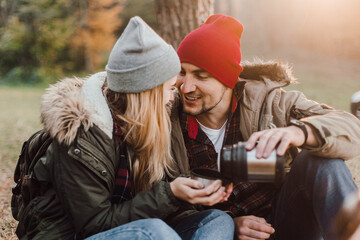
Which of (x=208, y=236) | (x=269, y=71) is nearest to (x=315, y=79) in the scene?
(x=269, y=71)

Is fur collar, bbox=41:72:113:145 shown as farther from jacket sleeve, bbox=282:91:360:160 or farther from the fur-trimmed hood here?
jacket sleeve, bbox=282:91:360:160

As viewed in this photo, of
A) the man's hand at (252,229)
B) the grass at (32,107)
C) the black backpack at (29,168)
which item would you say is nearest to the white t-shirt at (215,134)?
the man's hand at (252,229)

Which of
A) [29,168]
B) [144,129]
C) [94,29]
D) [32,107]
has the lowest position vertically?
[32,107]

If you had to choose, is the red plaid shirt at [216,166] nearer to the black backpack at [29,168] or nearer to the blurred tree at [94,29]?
the black backpack at [29,168]

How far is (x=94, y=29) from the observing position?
19672mm

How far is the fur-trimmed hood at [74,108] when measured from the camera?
1853 mm

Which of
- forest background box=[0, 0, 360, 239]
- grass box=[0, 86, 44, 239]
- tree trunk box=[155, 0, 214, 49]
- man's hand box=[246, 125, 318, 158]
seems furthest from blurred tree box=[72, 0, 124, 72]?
man's hand box=[246, 125, 318, 158]

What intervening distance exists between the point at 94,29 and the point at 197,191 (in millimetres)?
19108

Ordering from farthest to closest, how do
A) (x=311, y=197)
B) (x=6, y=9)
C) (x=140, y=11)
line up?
(x=6, y=9) < (x=140, y=11) < (x=311, y=197)

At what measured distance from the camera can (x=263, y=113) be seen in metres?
2.55

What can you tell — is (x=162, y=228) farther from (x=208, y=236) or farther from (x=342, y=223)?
(x=342, y=223)

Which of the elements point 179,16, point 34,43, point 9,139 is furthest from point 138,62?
point 34,43

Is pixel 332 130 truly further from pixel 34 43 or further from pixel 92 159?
pixel 34 43

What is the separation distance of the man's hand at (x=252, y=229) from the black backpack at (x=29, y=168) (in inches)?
47.6
